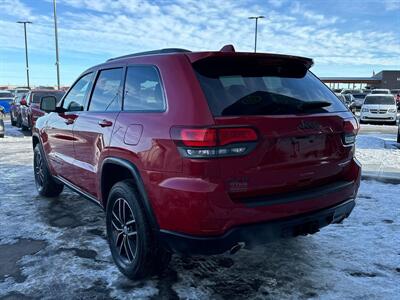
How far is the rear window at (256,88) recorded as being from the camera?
273 cm

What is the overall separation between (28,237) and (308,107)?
10.6 feet

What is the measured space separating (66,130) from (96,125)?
1.04 metres

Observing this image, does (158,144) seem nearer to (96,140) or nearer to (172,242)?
(172,242)

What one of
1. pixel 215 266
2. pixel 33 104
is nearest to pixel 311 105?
pixel 215 266

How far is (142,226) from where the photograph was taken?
3.01m

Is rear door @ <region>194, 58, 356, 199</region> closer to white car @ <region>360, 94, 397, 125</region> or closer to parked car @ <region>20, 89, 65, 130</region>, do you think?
parked car @ <region>20, 89, 65, 130</region>

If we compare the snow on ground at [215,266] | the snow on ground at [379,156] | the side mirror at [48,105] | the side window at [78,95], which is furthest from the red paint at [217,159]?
the snow on ground at [379,156]

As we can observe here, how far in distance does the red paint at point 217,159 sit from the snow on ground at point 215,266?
0.69 meters

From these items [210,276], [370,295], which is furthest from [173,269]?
[370,295]

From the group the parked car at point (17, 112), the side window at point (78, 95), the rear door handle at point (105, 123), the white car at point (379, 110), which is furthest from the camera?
the white car at point (379, 110)

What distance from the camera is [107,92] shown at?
385cm

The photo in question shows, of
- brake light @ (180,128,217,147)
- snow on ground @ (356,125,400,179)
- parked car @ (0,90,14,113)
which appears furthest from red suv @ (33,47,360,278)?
parked car @ (0,90,14,113)

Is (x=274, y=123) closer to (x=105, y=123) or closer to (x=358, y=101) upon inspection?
(x=105, y=123)

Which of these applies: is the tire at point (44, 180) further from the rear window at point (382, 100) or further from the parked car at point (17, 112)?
the rear window at point (382, 100)
